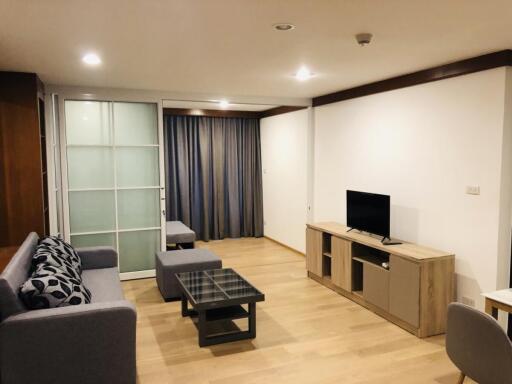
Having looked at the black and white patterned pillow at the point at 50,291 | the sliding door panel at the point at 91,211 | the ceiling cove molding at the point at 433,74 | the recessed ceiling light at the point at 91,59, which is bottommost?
the black and white patterned pillow at the point at 50,291

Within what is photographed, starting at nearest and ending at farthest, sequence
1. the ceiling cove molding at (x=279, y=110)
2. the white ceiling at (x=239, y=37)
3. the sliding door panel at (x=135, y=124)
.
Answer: the white ceiling at (x=239, y=37) → the sliding door panel at (x=135, y=124) → the ceiling cove molding at (x=279, y=110)

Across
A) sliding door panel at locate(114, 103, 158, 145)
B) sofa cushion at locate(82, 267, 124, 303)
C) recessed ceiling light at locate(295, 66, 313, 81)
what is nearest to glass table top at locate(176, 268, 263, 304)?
sofa cushion at locate(82, 267, 124, 303)

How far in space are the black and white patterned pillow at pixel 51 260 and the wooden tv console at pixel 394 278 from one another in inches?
108

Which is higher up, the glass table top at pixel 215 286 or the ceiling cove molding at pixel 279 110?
the ceiling cove molding at pixel 279 110

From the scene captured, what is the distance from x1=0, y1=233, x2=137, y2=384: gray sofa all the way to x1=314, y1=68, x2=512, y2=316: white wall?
2875 millimetres

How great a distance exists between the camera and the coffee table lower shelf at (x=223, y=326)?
11.5ft

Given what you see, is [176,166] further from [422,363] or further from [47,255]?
[422,363]

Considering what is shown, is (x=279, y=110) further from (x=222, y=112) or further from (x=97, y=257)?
(x=97, y=257)

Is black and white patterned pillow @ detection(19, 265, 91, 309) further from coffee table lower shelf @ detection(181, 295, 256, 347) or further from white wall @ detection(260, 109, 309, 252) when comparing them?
white wall @ detection(260, 109, 309, 252)

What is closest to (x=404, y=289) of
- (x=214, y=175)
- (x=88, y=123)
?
(x=88, y=123)

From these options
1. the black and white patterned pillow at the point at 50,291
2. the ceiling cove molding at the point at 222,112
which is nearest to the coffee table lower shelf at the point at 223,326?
the black and white patterned pillow at the point at 50,291

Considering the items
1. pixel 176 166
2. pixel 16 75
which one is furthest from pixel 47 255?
pixel 176 166

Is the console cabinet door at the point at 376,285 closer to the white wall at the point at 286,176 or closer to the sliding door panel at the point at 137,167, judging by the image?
the white wall at the point at 286,176

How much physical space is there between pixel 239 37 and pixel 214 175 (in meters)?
5.10
